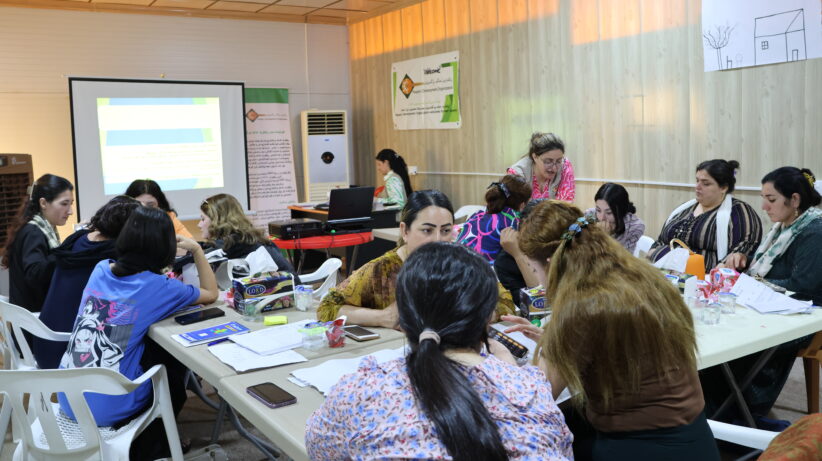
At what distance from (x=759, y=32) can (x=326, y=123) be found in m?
5.60

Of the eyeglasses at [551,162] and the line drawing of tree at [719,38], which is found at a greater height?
the line drawing of tree at [719,38]

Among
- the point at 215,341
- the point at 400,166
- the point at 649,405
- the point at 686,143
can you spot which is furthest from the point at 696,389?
the point at 400,166

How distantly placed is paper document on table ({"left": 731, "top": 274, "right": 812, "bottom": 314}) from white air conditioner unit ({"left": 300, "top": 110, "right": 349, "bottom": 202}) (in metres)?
6.47

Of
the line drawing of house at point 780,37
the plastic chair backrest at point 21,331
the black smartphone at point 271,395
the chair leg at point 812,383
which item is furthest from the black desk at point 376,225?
the black smartphone at point 271,395

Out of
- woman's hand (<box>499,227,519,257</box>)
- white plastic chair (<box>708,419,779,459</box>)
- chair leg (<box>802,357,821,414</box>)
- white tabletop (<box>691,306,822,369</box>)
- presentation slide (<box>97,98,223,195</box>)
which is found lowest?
chair leg (<box>802,357,821,414</box>)

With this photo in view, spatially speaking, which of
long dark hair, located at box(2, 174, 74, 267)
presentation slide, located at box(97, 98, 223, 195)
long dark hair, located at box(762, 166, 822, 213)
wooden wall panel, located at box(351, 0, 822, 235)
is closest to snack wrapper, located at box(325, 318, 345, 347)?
long dark hair, located at box(2, 174, 74, 267)

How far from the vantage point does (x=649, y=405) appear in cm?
171

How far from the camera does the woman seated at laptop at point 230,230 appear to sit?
4059mm

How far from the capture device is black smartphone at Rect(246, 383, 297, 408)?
1.94m

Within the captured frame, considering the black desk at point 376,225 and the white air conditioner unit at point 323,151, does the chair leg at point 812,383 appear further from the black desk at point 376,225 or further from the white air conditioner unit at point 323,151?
the white air conditioner unit at point 323,151

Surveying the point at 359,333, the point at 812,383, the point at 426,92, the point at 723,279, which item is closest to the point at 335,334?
the point at 359,333

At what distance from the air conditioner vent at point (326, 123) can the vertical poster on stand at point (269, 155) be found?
354 millimetres

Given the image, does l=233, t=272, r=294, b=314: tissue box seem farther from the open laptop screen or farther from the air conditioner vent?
the air conditioner vent

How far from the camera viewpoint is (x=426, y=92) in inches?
322
